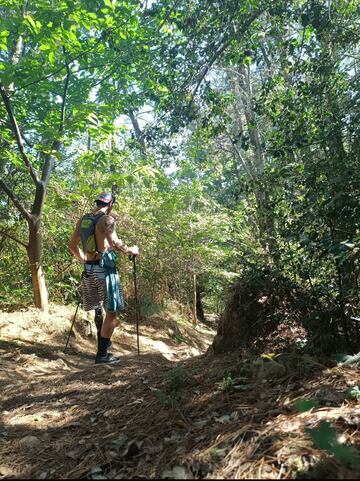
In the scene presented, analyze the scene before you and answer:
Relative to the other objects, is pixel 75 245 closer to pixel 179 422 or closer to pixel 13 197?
pixel 13 197

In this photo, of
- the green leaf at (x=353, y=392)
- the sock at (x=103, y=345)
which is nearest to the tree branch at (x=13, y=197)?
the sock at (x=103, y=345)

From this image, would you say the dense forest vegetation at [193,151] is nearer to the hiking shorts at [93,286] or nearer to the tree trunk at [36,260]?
the tree trunk at [36,260]

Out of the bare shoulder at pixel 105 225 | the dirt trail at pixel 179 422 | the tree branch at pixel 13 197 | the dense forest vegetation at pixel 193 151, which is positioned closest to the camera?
the dirt trail at pixel 179 422

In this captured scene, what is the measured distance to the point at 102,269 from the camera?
16.2 feet

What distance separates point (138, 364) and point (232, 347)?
1.63 m

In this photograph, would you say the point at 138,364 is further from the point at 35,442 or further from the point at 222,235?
the point at 222,235

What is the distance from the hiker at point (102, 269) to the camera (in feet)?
15.7

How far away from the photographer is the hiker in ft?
15.7

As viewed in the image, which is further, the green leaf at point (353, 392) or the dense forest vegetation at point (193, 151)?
the dense forest vegetation at point (193, 151)

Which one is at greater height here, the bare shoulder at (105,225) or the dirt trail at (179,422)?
the bare shoulder at (105,225)

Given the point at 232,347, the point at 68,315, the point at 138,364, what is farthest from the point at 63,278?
the point at 232,347

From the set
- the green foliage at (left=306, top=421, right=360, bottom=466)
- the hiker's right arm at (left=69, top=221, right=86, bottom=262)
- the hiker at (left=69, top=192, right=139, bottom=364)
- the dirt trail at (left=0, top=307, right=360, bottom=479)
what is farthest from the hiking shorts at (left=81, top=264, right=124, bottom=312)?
the green foliage at (left=306, top=421, right=360, bottom=466)

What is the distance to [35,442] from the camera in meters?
2.38

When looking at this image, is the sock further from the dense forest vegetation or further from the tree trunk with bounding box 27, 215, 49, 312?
the tree trunk with bounding box 27, 215, 49, 312
